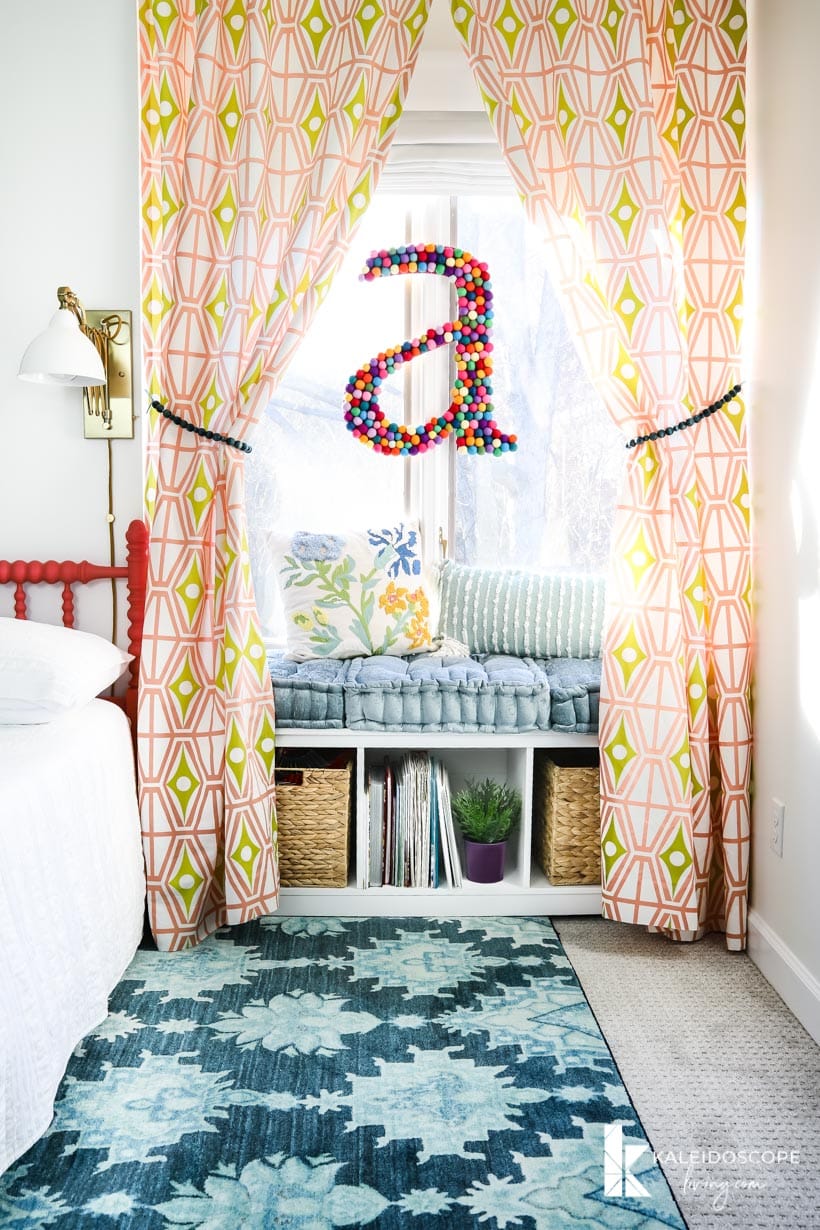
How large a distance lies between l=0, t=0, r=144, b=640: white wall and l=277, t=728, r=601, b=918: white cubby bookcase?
83 cm

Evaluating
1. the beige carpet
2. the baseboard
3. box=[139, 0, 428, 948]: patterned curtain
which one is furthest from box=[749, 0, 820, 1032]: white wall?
box=[139, 0, 428, 948]: patterned curtain

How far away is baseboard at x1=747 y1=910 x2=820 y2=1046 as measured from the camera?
1990 millimetres

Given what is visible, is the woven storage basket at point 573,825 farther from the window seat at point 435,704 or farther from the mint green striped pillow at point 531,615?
the mint green striped pillow at point 531,615

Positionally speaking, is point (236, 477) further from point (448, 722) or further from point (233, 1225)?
point (233, 1225)

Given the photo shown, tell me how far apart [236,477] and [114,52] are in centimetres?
114

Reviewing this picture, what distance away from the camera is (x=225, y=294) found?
94.3 inches

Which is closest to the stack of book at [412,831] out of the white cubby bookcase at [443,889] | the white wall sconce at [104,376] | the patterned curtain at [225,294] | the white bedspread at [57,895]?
the white cubby bookcase at [443,889]

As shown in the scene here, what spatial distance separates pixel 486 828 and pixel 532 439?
1.19m

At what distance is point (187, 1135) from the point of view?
1.64 meters

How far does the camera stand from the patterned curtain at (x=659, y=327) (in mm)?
2340

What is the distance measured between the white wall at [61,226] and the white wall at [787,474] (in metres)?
1.56

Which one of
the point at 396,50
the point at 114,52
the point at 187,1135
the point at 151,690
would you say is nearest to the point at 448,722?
the point at 151,690

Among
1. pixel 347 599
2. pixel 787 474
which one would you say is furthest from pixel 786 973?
pixel 347 599

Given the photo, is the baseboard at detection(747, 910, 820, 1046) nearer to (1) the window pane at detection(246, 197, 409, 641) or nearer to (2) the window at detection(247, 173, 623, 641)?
(2) the window at detection(247, 173, 623, 641)
